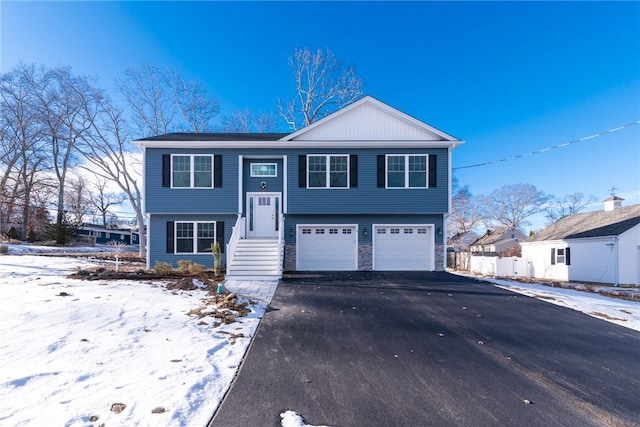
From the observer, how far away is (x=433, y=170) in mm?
12102

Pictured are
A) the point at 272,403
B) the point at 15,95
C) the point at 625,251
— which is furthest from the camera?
the point at 15,95

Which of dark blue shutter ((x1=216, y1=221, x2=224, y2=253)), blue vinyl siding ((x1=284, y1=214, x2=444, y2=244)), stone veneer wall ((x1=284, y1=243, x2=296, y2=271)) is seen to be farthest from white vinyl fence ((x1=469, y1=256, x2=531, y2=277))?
dark blue shutter ((x1=216, y1=221, x2=224, y2=253))

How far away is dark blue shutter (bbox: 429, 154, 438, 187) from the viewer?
12094 millimetres

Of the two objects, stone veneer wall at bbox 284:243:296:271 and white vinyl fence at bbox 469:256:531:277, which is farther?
white vinyl fence at bbox 469:256:531:277

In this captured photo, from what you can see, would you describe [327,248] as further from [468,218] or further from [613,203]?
[468,218]

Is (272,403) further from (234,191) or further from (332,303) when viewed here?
(234,191)

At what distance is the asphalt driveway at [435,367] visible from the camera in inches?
113

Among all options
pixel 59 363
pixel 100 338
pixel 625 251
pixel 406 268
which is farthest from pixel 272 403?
pixel 625 251

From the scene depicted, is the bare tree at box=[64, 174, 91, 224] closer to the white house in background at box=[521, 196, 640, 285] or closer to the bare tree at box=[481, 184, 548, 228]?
the white house in background at box=[521, 196, 640, 285]

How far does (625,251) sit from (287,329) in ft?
61.2

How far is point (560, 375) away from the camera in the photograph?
146 inches

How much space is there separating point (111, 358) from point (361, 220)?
9.76m

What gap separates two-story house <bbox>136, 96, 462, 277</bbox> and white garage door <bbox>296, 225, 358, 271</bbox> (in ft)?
0.14

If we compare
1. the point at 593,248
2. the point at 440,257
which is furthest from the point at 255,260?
the point at 593,248
